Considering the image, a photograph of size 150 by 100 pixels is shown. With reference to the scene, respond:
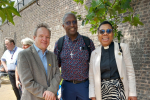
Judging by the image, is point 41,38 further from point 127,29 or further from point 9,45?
point 127,29

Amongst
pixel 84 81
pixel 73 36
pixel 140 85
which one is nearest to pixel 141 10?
pixel 140 85

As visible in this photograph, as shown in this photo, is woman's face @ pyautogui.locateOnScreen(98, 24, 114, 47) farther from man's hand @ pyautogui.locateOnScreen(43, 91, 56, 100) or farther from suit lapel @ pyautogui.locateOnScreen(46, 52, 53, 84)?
man's hand @ pyautogui.locateOnScreen(43, 91, 56, 100)

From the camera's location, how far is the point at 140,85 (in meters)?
4.57

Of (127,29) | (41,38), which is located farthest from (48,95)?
(127,29)

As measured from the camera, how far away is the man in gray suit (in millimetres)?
1877

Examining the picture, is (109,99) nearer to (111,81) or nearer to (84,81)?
(111,81)

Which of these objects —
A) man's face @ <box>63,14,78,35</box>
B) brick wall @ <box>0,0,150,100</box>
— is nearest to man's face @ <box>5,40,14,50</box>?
brick wall @ <box>0,0,150,100</box>

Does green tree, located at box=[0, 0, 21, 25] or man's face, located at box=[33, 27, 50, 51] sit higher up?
green tree, located at box=[0, 0, 21, 25]

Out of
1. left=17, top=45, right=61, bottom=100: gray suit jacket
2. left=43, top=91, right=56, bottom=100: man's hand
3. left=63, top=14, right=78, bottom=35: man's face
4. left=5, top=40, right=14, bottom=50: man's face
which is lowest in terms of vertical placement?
left=43, top=91, right=56, bottom=100: man's hand

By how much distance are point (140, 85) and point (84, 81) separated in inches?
113

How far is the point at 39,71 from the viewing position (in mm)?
1971

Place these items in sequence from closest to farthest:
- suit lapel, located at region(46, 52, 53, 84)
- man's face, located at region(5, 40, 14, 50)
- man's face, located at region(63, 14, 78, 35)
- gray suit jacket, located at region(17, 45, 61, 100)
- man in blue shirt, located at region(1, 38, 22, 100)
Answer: gray suit jacket, located at region(17, 45, 61, 100)
suit lapel, located at region(46, 52, 53, 84)
man's face, located at region(63, 14, 78, 35)
man in blue shirt, located at region(1, 38, 22, 100)
man's face, located at region(5, 40, 14, 50)

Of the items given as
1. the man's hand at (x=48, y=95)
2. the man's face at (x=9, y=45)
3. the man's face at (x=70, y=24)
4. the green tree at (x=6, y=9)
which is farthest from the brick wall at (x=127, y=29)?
the man's face at (x=9, y=45)

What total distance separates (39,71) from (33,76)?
105 mm
